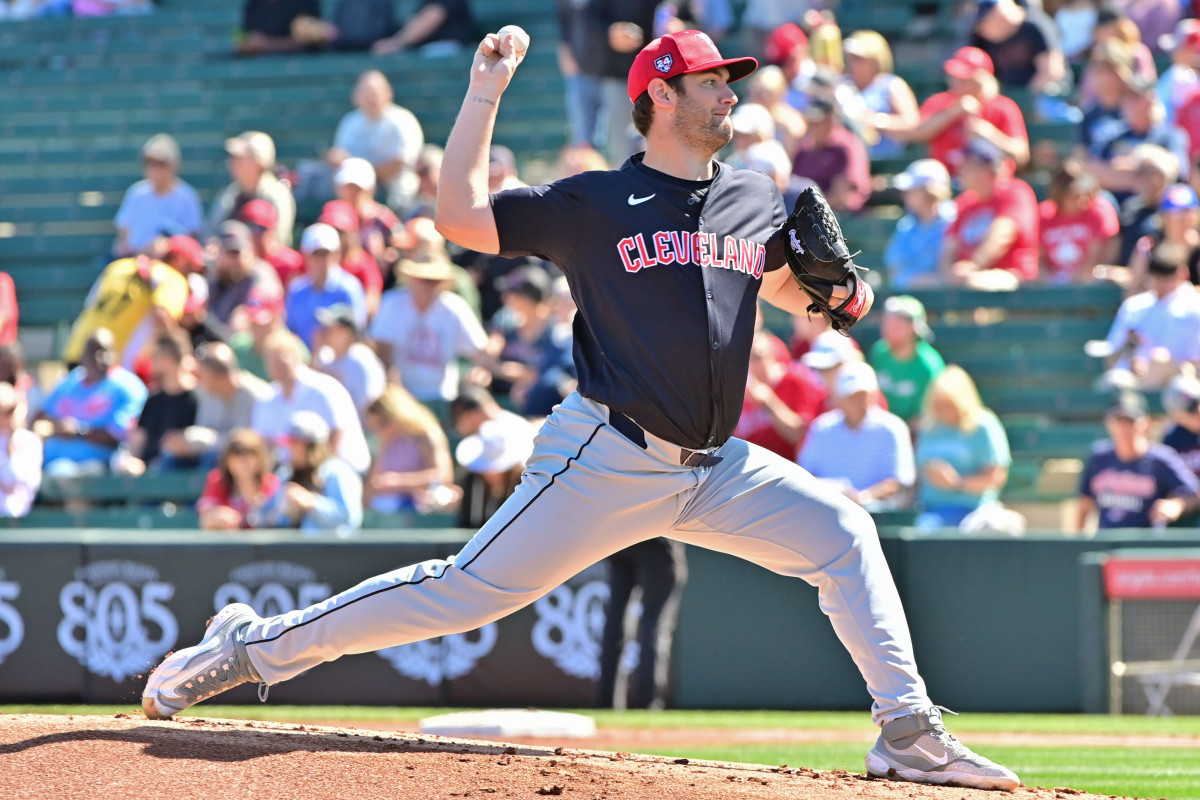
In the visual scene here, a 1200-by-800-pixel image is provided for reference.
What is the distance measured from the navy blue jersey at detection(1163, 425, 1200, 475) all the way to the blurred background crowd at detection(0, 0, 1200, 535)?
14 mm

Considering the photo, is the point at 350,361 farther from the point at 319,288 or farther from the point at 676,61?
the point at 676,61

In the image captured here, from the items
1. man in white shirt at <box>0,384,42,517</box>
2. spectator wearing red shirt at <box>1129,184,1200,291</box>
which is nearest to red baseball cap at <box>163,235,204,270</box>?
man in white shirt at <box>0,384,42,517</box>

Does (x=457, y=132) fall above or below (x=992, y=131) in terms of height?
below

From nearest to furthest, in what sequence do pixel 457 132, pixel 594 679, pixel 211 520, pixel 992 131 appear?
1. pixel 457 132
2. pixel 594 679
3. pixel 211 520
4. pixel 992 131

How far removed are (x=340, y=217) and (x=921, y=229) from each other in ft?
14.5

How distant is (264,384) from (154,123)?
666 centimetres

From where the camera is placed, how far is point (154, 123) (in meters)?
17.1

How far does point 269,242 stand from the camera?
13.2 meters

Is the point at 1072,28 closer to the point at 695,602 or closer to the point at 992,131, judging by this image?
the point at 992,131

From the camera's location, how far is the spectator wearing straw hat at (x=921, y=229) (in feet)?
39.5

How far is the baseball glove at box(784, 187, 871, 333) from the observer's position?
4.84m

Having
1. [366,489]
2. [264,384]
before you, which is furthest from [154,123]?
[366,489]

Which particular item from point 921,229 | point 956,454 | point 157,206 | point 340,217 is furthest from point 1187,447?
point 157,206

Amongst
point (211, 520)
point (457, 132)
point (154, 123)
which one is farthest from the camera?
point (154, 123)
